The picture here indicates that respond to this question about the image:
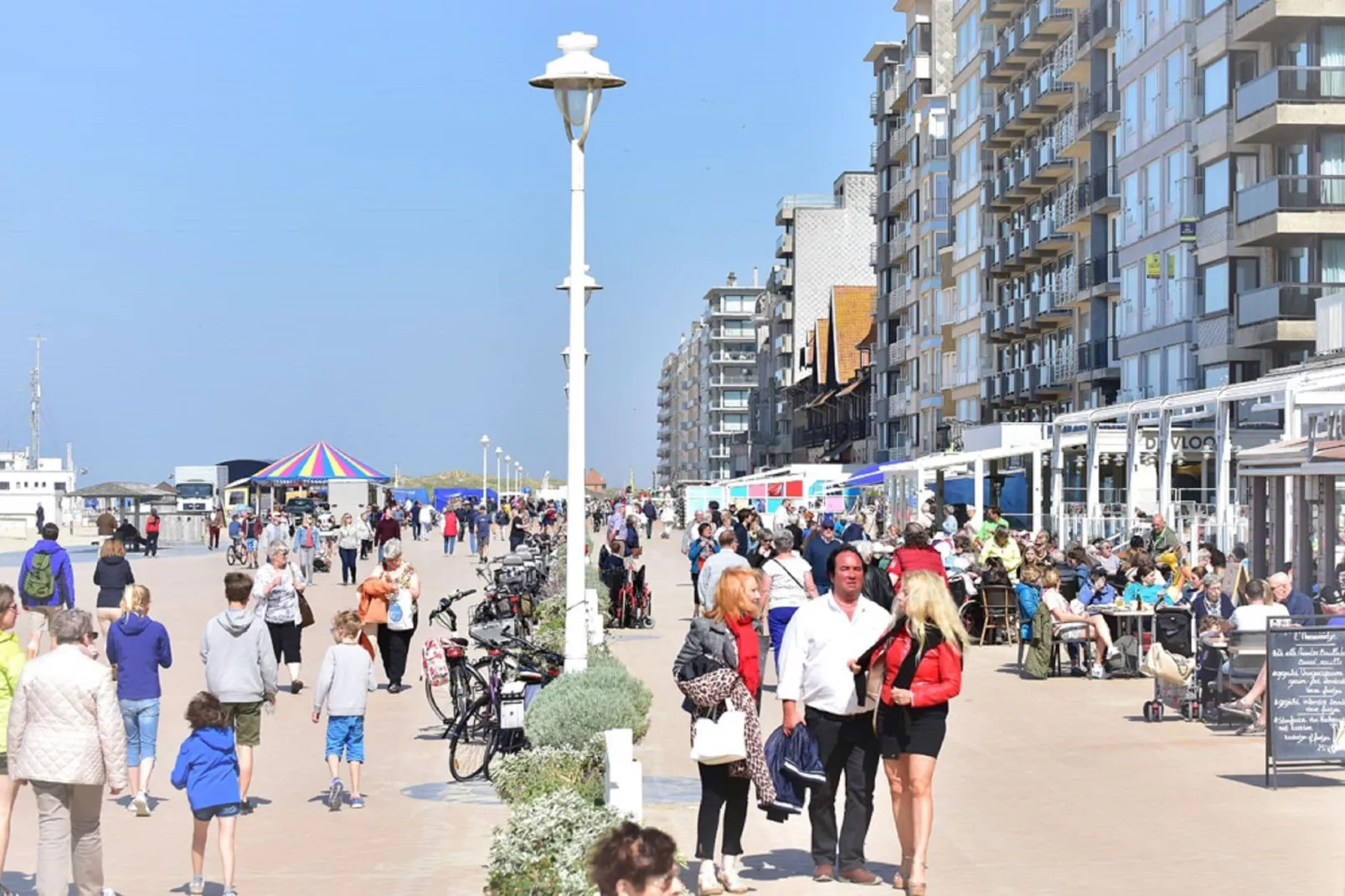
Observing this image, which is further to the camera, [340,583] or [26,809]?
[340,583]

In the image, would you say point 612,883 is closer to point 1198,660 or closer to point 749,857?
point 749,857

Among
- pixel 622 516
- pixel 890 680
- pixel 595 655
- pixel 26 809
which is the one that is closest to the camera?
pixel 890 680

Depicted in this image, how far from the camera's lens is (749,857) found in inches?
429

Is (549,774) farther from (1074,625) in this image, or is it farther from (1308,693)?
(1074,625)

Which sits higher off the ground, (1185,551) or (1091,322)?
(1091,322)

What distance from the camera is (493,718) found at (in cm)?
1403

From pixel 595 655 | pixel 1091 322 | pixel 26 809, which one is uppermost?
pixel 1091 322

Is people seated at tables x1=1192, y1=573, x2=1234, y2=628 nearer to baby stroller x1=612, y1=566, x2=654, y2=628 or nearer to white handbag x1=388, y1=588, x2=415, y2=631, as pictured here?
white handbag x1=388, y1=588, x2=415, y2=631

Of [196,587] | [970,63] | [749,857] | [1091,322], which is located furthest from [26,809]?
[970,63]

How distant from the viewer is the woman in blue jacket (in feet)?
42.1

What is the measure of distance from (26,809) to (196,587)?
97.1 ft

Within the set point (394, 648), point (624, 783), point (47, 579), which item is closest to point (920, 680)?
point (624, 783)

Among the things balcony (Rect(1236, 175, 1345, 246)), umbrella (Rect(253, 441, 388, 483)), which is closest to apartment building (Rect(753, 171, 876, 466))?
umbrella (Rect(253, 441, 388, 483))

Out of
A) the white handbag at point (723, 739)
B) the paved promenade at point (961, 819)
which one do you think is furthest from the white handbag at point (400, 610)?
the white handbag at point (723, 739)
